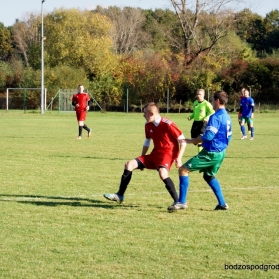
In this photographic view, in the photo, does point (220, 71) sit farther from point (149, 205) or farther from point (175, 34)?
point (149, 205)

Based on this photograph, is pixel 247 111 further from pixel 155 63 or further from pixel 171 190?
pixel 155 63

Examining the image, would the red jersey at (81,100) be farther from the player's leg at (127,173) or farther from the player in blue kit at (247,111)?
the player's leg at (127,173)

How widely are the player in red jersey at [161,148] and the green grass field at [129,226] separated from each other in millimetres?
395

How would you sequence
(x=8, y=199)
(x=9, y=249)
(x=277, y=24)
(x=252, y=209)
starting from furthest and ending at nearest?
(x=277, y=24), (x=8, y=199), (x=252, y=209), (x=9, y=249)

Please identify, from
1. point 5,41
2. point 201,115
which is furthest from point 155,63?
point 5,41

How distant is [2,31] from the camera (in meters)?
90.2

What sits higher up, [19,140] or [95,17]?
[95,17]

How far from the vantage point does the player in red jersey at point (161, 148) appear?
8.34 m

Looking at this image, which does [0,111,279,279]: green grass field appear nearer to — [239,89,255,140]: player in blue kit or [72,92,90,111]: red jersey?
[72,92,90,111]: red jersey

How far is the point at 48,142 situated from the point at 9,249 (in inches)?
555

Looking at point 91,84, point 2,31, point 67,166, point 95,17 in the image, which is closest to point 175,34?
point 95,17

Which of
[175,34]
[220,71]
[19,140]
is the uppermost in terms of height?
[175,34]

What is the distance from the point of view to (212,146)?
8008 millimetres

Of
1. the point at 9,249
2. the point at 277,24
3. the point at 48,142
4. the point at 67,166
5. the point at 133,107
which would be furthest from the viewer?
the point at 277,24
